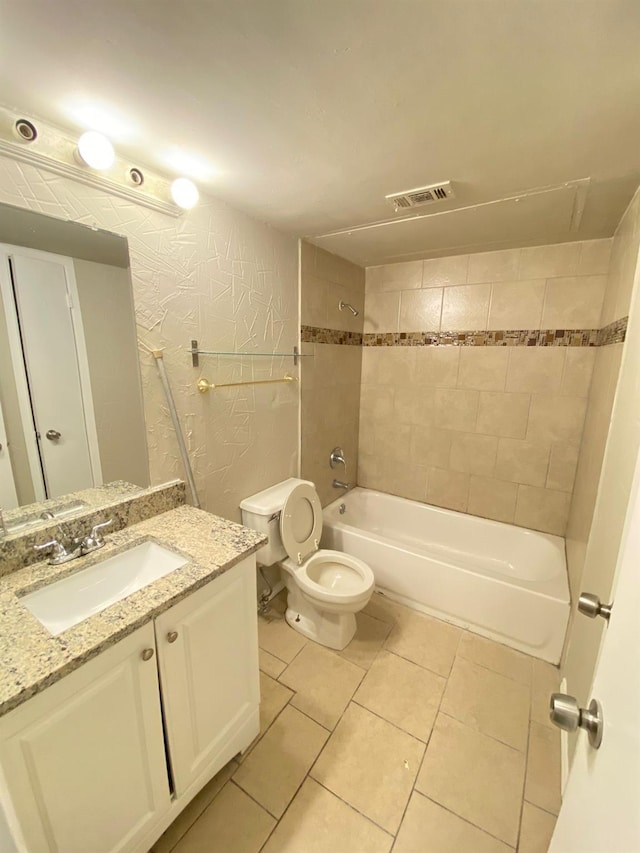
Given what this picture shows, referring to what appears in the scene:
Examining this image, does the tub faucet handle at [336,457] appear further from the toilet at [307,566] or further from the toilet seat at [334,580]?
the toilet seat at [334,580]

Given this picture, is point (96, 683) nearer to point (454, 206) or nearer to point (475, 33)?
point (475, 33)

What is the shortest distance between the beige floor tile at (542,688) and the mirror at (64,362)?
2.00 meters

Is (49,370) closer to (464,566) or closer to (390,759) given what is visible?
(390,759)

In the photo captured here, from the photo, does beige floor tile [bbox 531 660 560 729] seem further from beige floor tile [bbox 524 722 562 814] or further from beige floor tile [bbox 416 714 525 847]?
beige floor tile [bbox 416 714 525 847]

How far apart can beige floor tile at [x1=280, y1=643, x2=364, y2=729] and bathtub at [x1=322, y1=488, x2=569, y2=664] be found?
2.05 feet

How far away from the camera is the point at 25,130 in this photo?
1049 millimetres

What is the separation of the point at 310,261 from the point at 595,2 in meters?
1.63

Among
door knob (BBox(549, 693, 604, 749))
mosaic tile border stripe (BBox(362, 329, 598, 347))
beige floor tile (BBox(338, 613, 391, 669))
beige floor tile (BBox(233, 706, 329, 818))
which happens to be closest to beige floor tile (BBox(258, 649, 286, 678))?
beige floor tile (BBox(233, 706, 329, 818))

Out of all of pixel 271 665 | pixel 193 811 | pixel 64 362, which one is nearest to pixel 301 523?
pixel 271 665

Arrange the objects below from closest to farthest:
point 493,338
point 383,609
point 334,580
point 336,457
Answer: point 334,580 → point 383,609 → point 493,338 → point 336,457

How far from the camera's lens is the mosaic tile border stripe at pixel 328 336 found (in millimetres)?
2232

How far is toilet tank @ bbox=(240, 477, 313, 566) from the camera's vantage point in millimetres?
1898

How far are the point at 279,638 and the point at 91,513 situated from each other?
1276 mm

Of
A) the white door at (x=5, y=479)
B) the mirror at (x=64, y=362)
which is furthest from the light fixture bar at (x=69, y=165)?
the white door at (x=5, y=479)
